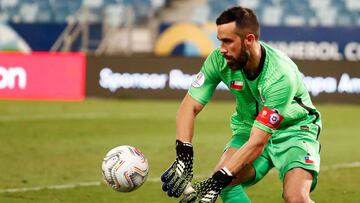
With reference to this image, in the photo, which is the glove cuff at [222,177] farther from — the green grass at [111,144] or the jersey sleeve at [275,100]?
the green grass at [111,144]

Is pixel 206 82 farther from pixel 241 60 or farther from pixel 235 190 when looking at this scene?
pixel 235 190

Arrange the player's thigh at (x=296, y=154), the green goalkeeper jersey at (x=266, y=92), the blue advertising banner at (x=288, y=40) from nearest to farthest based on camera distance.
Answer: the green goalkeeper jersey at (x=266, y=92) < the player's thigh at (x=296, y=154) < the blue advertising banner at (x=288, y=40)

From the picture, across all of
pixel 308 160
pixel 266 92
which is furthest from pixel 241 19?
pixel 308 160

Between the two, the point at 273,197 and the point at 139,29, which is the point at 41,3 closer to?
the point at 139,29

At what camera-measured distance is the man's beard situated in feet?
22.1

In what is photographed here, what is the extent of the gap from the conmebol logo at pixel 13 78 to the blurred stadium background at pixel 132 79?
2 centimetres

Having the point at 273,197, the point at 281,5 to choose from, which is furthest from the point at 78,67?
the point at 273,197

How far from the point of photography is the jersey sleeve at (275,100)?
6.75 metres

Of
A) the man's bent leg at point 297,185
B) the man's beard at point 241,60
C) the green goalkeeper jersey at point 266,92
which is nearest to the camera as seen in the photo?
the man's beard at point 241,60

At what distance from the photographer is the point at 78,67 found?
Answer: 22.5 m

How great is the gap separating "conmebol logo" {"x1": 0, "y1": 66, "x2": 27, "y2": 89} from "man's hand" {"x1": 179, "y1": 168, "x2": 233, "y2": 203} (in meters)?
16.0

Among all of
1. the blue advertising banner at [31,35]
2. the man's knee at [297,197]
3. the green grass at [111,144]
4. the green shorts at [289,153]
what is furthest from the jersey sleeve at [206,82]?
the blue advertising banner at [31,35]

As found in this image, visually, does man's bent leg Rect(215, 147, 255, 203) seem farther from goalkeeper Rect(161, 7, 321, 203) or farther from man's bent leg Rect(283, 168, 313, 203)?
man's bent leg Rect(283, 168, 313, 203)

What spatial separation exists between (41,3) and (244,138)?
→ 66.4 ft
